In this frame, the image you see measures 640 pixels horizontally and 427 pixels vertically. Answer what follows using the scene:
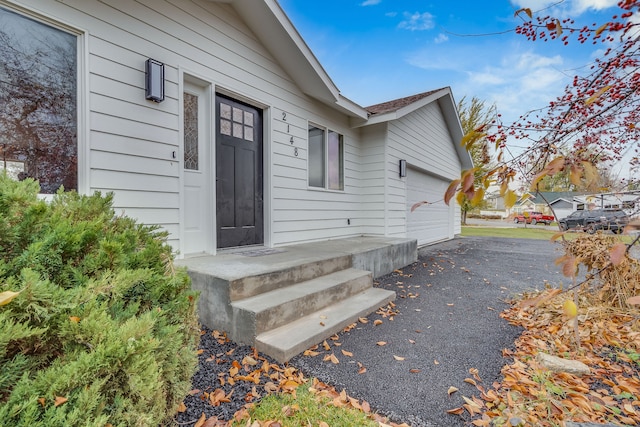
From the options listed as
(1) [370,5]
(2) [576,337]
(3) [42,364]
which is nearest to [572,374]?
(2) [576,337]

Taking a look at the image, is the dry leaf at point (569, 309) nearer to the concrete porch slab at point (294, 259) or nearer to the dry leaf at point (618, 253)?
the dry leaf at point (618, 253)

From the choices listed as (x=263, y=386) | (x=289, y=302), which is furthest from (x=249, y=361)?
(x=289, y=302)

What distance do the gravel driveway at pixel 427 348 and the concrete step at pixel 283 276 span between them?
0.80 meters

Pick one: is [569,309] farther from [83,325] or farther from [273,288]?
[273,288]

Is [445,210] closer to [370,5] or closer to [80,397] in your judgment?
[370,5]

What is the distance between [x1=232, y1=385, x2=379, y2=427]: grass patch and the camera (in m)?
1.74

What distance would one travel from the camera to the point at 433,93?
7512mm

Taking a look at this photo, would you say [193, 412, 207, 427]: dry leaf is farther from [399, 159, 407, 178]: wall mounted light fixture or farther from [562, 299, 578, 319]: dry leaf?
[399, 159, 407, 178]: wall mounted light fixture

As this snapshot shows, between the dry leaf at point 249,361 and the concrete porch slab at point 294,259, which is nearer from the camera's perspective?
the dry leaf at point 249,361

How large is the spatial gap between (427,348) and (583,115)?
213 cm

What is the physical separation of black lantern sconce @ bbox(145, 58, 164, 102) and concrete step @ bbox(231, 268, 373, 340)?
2518 mm

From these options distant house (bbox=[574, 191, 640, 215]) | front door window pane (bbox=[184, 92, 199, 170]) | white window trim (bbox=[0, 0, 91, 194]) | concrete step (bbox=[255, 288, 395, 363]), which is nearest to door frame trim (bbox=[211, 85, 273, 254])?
front door window pane (bbox=[184, 92, 199, 170])

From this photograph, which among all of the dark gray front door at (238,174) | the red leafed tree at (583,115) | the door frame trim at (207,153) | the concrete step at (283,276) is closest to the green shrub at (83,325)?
the concrete step at (283,276)

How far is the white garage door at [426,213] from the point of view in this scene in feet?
26.9
